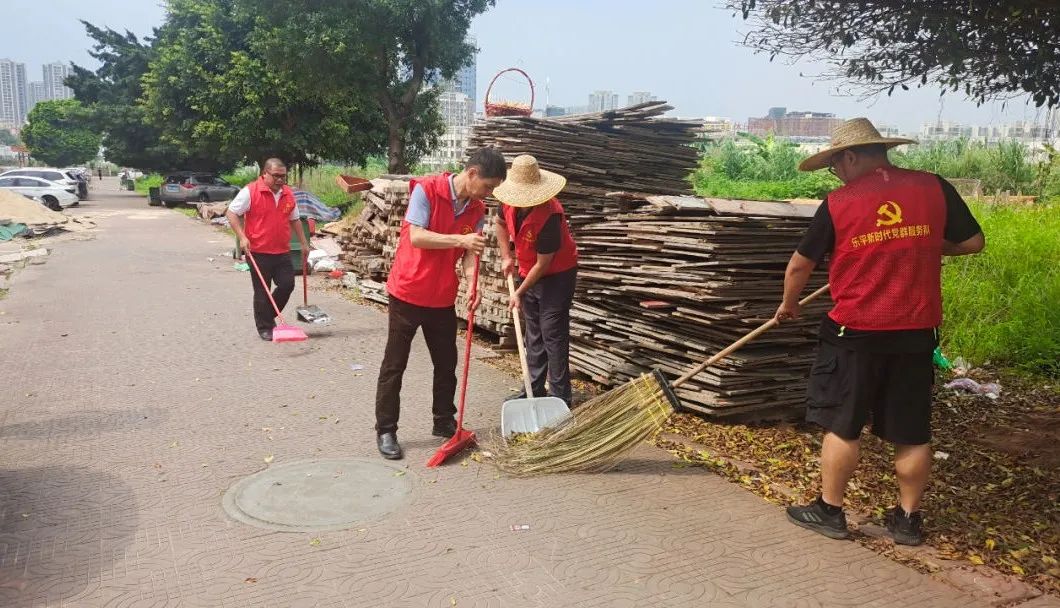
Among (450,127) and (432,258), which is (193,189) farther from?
(432,258)

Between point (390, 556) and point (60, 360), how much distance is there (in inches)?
207

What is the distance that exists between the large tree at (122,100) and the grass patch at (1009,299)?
117ft

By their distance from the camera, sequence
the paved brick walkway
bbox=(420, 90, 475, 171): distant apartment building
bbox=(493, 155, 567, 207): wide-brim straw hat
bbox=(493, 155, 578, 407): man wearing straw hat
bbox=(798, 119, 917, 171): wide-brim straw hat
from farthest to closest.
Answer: bbox=(420, 90, 475, 171): distant apartment building
bbox=(493, 155, 578, 407): man wearing straw hat
bbox=(493, 155, 567, 207): wide-brim straw hat
bbox=(798, 119, 917, 171): wide-brim straw hat
the paved brick walkway

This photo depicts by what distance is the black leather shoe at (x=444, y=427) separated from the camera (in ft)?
16.9

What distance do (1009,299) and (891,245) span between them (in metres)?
5.43

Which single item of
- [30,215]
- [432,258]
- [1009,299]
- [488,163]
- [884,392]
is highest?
[488,163]

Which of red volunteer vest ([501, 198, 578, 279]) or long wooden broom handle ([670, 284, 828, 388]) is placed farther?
red volunteer vest ([501, 198, 578, 279])

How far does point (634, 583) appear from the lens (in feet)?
11.0

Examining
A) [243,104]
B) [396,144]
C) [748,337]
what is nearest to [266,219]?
[748,337]

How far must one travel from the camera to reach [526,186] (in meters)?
5.11

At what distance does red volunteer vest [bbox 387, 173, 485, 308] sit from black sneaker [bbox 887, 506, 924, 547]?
284cm

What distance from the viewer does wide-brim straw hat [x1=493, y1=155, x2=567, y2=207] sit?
498 cm

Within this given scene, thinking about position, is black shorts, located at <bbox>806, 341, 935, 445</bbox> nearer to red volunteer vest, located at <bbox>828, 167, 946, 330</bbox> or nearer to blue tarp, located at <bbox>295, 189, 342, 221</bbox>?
red volunteer vest, located at <bbox>828, 167, 946, 330</bbox>

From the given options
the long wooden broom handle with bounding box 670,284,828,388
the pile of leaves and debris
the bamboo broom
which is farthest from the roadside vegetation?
the bamboo broom
